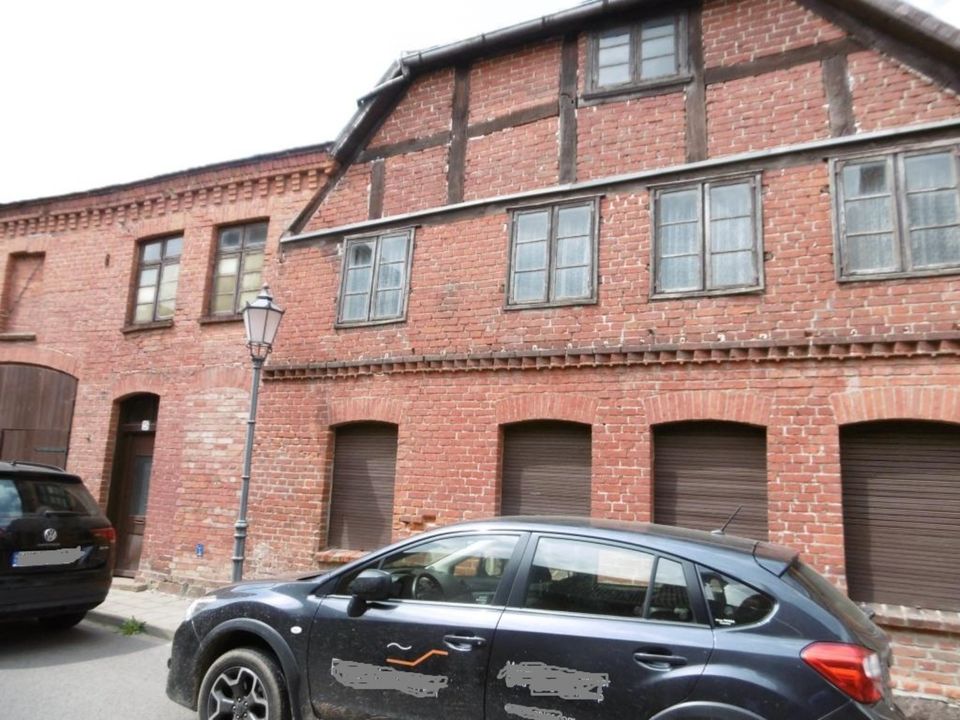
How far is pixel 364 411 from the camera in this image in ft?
28.2

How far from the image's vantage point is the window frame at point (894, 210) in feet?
20.4

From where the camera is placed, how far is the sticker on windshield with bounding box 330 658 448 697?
3434 mm

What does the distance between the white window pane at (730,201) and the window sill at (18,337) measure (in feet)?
39.9

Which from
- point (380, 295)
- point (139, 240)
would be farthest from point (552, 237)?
point (139, 240)

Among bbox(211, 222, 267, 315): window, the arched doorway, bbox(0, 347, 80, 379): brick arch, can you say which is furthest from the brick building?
bbox(0, 347, 80, 379): brick arch

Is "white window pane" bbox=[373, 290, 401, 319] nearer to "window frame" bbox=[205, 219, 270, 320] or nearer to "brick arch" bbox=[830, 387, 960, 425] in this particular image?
"window frame" bbox=[205, 219, 270, 320]

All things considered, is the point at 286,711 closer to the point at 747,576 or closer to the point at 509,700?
the point at 509,700

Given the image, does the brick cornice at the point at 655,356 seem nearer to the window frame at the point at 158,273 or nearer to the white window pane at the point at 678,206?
the white window pane at the point at 678,206

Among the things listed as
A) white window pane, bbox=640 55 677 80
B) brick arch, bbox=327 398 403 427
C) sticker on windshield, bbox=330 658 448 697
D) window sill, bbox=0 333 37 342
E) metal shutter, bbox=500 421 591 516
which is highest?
white window pane, bbox=640 55 677 80

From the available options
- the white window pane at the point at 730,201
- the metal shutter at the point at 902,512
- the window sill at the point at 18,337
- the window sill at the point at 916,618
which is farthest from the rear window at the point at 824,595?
the window sill at the point at 18,337

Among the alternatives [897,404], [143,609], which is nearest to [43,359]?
[143,609]

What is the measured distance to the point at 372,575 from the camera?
146 inches

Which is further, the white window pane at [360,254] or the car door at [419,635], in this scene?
the white window pane at [360,254]

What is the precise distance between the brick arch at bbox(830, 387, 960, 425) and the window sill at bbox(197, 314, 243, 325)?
27.3ft
